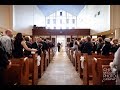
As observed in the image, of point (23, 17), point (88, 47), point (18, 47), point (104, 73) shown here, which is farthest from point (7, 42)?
point (23, 17)

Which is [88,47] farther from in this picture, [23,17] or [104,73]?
[23,17]

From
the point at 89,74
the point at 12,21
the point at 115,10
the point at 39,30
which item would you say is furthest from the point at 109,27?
the point at 39,30

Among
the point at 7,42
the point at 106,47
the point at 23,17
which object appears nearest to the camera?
the point at 106,47

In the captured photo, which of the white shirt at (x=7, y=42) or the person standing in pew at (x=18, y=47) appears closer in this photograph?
the person standing in pew at (x=18, y=47)

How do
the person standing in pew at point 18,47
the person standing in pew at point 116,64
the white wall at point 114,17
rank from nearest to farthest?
the person standing in pew at point 116,64
the person standing in pew at point 18,47
the white wall at point 114,17

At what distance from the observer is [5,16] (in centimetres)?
1597

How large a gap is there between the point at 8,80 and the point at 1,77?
96 centimetres

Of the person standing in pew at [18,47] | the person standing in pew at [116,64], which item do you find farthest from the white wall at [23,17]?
the person standing in pew at [116,64]

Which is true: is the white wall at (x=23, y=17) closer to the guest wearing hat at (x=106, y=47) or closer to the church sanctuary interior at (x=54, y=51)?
the church sanctuary interior at (x=54, y=51)

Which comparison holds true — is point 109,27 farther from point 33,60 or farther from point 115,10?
point 33,60

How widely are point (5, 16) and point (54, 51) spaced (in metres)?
8.23

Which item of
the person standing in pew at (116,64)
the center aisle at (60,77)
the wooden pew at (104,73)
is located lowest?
the center aisle at (60,77)

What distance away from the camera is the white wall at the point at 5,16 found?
49.8 feet

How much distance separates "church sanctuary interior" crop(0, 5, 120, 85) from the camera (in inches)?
194
